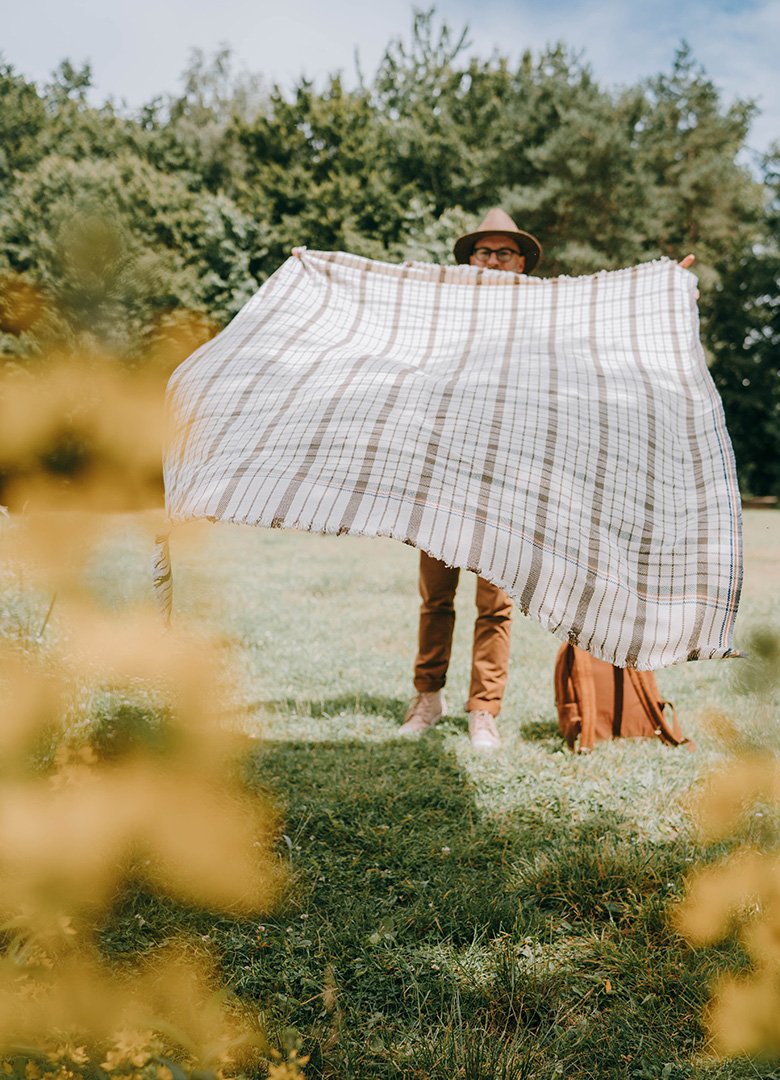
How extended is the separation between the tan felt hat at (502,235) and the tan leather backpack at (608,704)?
2038mm

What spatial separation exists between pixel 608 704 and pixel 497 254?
2263mm

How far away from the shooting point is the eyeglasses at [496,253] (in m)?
3.94

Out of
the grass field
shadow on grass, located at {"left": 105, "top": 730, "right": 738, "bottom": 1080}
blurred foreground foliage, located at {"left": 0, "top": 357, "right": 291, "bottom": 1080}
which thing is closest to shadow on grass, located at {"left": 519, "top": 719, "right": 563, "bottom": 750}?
the grass field

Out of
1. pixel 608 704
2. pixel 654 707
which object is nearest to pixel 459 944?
pixel 608 704

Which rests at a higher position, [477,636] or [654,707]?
[477,636]

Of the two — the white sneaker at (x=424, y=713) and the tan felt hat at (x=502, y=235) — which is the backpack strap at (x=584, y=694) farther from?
the tan felt hat at (x=502, y=235)

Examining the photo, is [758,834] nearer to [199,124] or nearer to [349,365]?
[349,365]

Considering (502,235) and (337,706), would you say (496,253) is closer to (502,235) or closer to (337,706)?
(502,235)

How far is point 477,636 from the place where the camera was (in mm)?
3861

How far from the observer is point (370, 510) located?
5.16 feet

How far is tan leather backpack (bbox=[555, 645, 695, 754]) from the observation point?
12.3 feet

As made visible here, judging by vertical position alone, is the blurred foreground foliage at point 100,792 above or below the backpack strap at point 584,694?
above

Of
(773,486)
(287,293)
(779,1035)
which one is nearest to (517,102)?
(773,486)

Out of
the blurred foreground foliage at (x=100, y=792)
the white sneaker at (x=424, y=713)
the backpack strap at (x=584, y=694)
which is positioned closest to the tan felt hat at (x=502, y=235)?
the backpack strap at (x=584, y=694)
